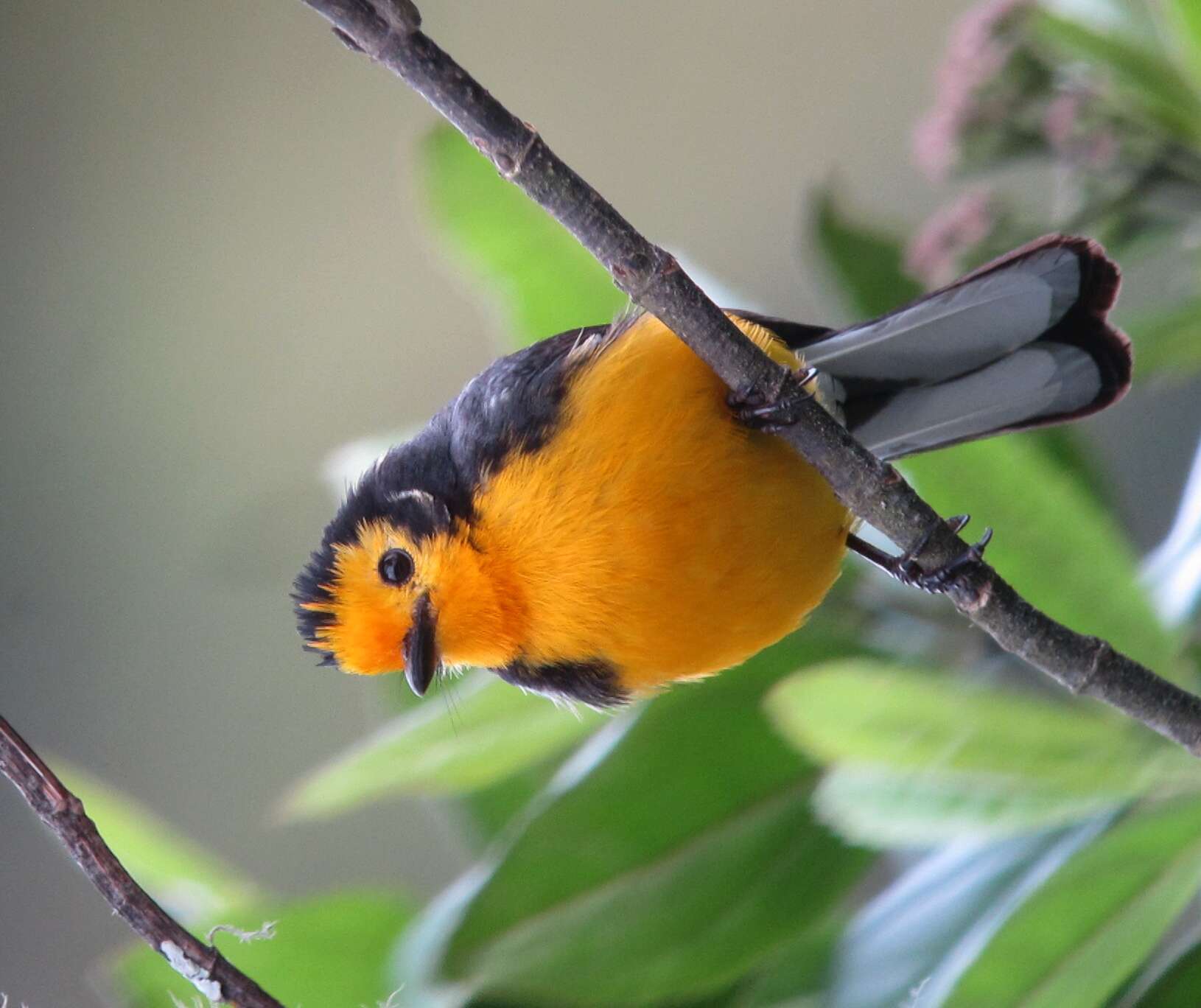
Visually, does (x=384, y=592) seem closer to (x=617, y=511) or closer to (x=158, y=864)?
(x=617, y=511)

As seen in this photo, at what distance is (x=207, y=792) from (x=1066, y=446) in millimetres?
1906

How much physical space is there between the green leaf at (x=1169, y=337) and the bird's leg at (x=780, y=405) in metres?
0.76

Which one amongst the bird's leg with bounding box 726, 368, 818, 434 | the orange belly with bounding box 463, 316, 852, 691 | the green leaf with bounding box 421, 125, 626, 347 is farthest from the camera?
the green leaf with bounding box 421, 125, 626, 347

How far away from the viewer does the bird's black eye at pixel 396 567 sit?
88 centimetres

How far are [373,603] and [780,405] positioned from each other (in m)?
0.36

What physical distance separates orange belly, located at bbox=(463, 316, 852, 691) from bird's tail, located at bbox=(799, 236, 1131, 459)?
0.68 ft

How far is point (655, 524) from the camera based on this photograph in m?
0.81

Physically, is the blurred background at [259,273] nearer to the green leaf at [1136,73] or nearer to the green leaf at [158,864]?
the green leaf at [158,864]

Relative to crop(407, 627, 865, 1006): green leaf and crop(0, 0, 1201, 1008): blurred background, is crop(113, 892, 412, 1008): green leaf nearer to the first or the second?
crop(407, 627, 865, 1006): green leaf

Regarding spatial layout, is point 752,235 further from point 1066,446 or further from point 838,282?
point 1066,446

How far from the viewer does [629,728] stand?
→ 1120mm

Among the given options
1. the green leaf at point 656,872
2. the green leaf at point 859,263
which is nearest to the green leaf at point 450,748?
the green leaf at point 656,872

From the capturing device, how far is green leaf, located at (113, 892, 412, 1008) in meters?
1.13

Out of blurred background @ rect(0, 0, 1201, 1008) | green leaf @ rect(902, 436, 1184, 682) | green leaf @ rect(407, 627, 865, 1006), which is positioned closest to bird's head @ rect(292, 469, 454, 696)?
green leaf @ rect(407, 627, 865, 1006)
